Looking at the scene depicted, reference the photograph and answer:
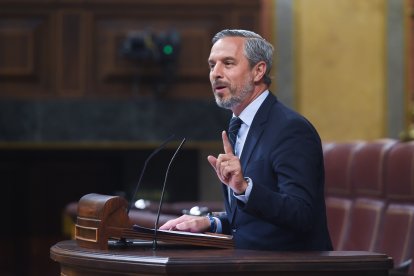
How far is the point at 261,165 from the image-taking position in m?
2.68

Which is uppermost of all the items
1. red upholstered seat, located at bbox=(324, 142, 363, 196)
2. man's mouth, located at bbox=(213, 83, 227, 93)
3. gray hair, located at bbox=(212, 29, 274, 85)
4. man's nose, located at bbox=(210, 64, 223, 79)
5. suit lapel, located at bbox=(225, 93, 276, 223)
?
gray hair, located at bbox=(212, 29, 274, 85)

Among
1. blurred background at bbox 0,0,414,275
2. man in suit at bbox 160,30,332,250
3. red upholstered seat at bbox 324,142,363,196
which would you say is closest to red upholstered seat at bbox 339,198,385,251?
red upholstered seat at bbox 324,142,363,196

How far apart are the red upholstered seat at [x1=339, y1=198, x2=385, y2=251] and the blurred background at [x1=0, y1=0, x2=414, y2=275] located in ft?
9.47

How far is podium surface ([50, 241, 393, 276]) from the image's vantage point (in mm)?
2270

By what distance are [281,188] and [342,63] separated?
16.0 ft

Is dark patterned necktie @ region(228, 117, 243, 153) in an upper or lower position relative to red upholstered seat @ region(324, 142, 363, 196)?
upper

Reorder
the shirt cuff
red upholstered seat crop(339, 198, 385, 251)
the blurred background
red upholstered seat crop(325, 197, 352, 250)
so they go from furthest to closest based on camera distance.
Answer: the blurred background, red upholstered seat crop(325, 197, 352, 250), red upholstered seat crop(339, 198, 385, 251), the shirt cuff

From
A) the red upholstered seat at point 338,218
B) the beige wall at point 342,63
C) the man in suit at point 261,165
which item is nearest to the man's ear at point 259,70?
the man in suit at point 261,165

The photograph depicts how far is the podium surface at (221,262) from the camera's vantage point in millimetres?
2270

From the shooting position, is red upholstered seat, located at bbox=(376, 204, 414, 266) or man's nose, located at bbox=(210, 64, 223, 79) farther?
red upholstered seat, located at bbox=(376, 204, 414, 266)

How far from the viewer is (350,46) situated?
734cm

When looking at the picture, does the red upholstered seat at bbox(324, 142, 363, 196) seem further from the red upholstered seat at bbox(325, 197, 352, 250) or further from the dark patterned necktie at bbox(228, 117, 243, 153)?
the dark patterned necktie at bbox(228, 117, 243, 153)

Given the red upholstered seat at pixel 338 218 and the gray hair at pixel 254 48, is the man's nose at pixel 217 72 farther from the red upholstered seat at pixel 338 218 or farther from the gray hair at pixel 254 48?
the red upholstered seat at pixel 338 218

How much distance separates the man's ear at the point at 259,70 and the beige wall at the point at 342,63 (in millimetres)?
4497
